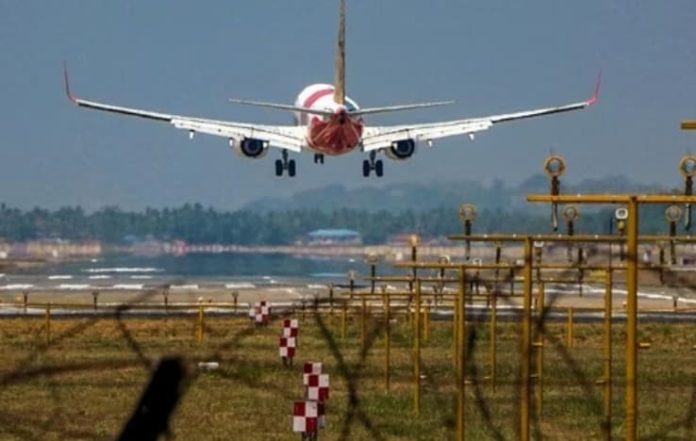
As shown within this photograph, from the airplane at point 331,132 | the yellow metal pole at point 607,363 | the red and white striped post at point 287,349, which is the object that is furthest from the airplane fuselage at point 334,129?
the yellow metal pole at point 607,363

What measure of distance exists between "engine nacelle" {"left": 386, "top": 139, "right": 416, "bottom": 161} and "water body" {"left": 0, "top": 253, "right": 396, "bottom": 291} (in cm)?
536

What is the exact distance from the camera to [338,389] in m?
44.9

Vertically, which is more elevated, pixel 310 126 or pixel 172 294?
pixel 310 126

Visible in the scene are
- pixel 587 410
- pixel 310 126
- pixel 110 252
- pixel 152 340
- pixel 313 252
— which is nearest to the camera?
pixel 587 410

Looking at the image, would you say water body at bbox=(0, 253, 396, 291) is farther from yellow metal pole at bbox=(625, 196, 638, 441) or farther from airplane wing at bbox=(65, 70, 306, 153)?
yellow metal pole at bbox=(625, 196, 638, 441)

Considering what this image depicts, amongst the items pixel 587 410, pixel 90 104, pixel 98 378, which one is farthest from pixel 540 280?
pixel 90 104

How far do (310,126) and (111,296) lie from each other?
42.6ft

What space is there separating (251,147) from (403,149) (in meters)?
6.99

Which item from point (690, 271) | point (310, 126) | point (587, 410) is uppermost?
point (310, 126)

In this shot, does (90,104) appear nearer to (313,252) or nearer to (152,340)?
(313,252)

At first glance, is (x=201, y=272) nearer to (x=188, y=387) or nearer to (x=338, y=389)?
(x=338, y=389)

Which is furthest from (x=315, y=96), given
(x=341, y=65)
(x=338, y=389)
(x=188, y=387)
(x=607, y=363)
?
(x=188, y=387)

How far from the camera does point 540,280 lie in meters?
42.5

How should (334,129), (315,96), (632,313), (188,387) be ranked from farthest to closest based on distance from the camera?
1. (315,96)
2. (334,129)
3. (632,313)
4. (188,387)
